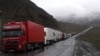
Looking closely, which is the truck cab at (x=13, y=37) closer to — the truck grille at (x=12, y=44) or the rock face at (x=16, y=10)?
the truck grille at (x=12, y=44)

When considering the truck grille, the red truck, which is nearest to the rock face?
the red truck

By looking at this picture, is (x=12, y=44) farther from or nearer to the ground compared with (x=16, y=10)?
nearer to the ground

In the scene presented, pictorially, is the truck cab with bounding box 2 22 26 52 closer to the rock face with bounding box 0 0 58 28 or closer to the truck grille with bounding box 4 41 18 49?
the truck grille with bounding box 4 41 18 49

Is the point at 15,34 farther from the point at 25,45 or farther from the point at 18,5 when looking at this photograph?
the point at 18,5

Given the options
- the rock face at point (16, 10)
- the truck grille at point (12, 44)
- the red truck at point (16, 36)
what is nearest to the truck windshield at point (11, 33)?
the red truck at point (16, 36)

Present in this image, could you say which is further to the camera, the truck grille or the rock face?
the rock face

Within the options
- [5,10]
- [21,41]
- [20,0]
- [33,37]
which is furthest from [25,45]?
[20,0]

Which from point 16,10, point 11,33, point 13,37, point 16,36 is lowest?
point 13,37

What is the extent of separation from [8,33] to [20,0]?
86821 millimetres

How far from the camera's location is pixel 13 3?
116 metres

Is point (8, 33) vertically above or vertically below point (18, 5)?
below

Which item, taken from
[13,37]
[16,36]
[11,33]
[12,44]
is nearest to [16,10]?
[11,33]

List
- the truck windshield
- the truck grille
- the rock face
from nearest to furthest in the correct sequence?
the truck grille
the truck windshield
the rock face

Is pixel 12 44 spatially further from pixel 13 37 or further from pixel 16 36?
pixel 16 36
